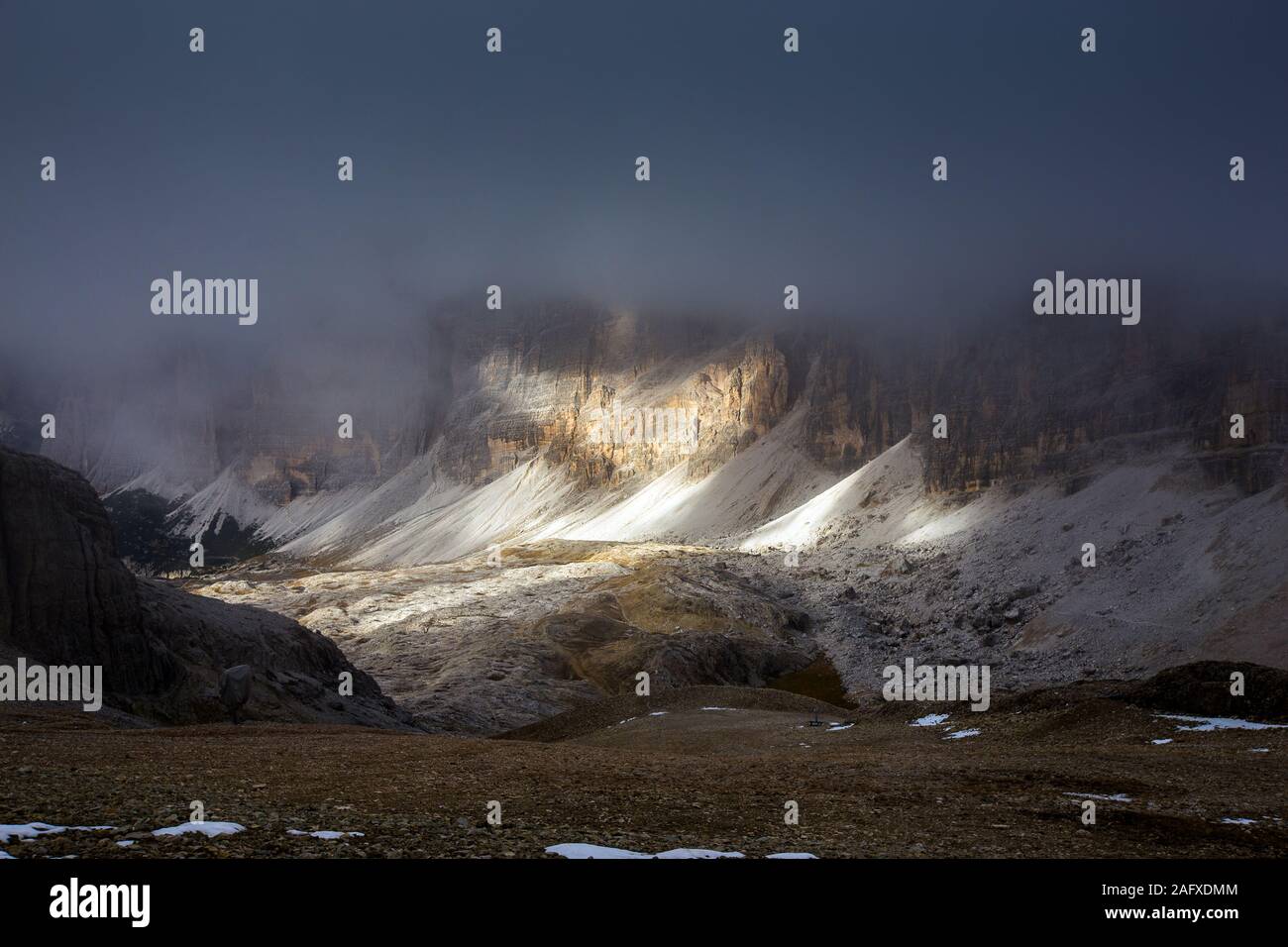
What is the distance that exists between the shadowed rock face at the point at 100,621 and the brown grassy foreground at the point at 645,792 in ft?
16.7

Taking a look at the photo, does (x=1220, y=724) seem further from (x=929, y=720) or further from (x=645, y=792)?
(x=645, y=792)

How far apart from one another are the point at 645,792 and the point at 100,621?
20046 mm

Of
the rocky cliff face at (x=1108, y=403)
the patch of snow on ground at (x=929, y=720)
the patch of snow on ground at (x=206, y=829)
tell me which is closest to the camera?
the patch of snow on ground at (x=206, y=829)

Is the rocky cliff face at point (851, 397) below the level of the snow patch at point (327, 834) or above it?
above

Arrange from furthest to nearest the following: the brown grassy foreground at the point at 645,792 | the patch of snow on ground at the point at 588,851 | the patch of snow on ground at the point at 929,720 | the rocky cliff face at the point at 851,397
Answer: the rocky cliff face at the point at 851,397 → the patch of snow on ground at the point at 929,720 → the brown grassy foreground at the point at 645,792 → the patch of snow on ground at the point at 588,851

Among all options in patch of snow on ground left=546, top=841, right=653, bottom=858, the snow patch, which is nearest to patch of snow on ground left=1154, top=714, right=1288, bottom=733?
patch of snow on ground left=546, top=841, right=653, bottom=858

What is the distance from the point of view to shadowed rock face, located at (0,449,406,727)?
25.2 meters

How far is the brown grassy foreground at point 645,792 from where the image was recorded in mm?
8812

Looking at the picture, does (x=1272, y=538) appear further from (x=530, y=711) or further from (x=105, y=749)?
(x=105, y=749)

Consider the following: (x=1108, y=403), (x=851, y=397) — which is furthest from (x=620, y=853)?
(x=851, y=397)

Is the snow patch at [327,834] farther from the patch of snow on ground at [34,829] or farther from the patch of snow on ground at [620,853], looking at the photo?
the patch of snow on ground at [620,853]

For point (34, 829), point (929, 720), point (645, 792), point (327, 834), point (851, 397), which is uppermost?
point (851, 397)

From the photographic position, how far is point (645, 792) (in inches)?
467

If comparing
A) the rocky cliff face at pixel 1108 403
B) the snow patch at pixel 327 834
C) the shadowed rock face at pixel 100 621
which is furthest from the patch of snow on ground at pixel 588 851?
the rocky cliff face at pixel 1108 403
